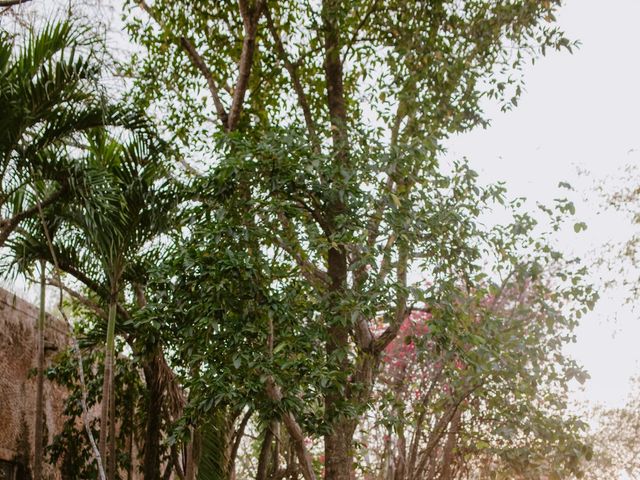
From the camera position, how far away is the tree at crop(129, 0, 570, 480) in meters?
6.15

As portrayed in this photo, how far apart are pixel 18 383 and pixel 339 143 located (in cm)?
323

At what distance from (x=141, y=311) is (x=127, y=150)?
45.1 inches

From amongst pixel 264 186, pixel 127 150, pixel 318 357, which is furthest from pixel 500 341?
pixel 127 150

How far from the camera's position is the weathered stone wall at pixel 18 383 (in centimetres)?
682

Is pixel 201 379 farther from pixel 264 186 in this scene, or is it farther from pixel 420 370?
pixel 420 370

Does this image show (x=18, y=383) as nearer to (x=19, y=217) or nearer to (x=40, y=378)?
(x=40, y=378)

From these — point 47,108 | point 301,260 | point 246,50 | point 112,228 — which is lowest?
point 112,228

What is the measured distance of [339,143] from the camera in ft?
21.9

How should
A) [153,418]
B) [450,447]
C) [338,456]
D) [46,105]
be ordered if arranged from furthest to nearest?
1. [450,447]
2. [338,456]
3. [153,418]
4. [46,105]

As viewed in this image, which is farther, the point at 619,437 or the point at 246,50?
the point at 619,437

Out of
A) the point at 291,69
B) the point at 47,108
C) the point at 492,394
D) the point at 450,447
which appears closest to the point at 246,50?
the point at 291,69

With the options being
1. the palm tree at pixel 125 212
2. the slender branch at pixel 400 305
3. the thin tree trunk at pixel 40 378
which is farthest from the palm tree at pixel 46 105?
the slender branch at pixel 400 305

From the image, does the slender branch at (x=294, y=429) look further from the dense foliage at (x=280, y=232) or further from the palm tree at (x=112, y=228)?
the palm tree at (x=112, y=228)

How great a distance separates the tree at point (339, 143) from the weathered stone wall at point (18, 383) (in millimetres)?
2017
